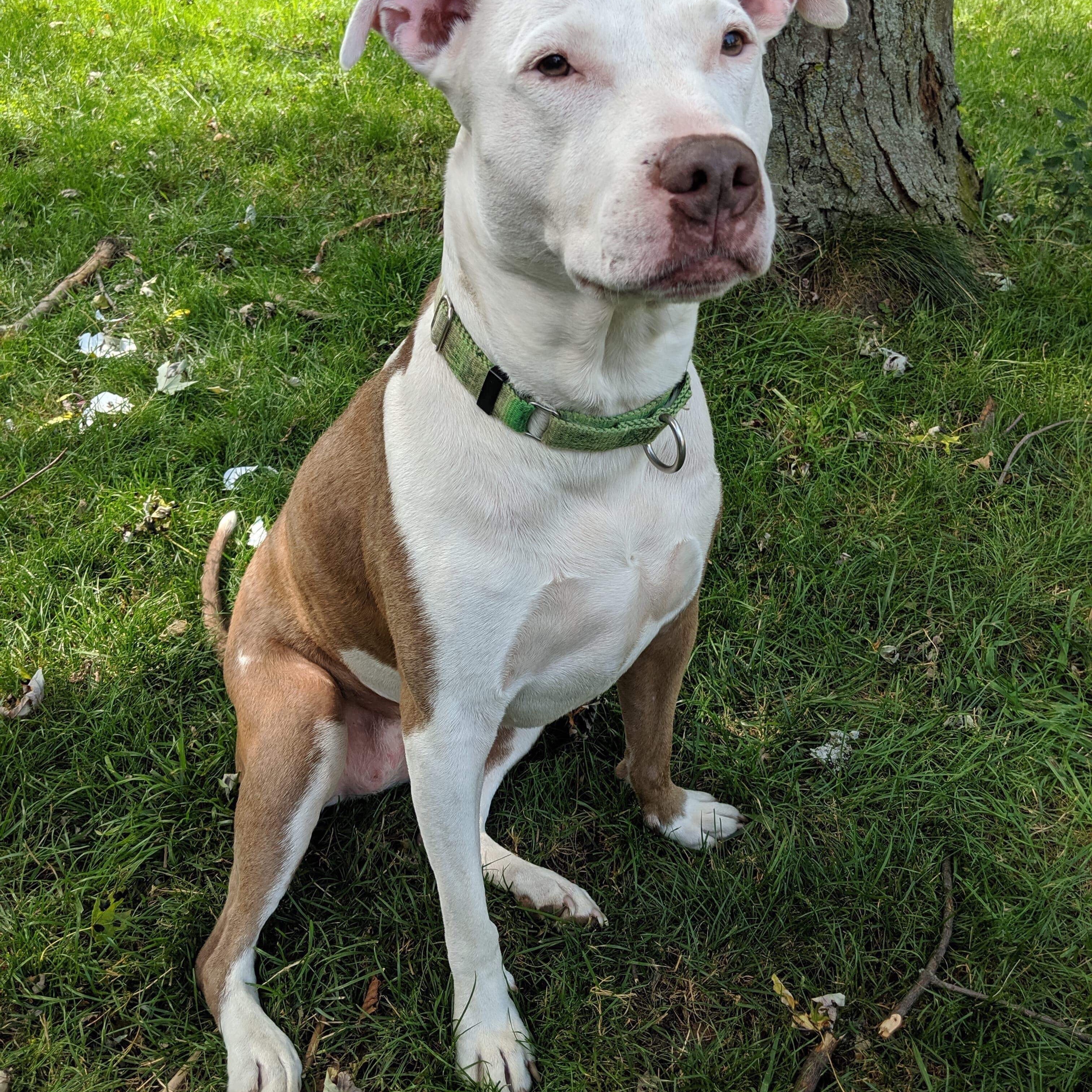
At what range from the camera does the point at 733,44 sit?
70.7 inches

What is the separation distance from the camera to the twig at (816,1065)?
2.18 metres

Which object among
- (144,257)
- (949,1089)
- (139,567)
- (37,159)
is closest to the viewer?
(949,1089)

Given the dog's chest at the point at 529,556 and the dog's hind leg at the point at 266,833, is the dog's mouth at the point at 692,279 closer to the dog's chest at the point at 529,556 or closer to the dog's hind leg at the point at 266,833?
the dog's chest at the point at 529,556

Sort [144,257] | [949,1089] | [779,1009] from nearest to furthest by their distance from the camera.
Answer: [949,1089], [779,1009], [144,257]

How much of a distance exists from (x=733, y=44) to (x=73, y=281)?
3618mm

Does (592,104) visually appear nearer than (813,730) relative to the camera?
Yes

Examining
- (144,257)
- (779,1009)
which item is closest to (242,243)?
(144,257)

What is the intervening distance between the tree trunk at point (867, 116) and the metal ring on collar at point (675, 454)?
207 cm

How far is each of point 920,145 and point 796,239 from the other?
590mm

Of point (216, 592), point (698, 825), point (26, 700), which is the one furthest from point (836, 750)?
point (26, 700)

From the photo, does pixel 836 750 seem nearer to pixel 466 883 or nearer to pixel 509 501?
pixel 466 883

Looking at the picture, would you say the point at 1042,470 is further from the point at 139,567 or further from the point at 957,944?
the point at 139,567

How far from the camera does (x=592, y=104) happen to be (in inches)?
65.4

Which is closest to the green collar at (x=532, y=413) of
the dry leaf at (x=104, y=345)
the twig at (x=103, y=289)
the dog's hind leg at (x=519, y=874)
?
the dog's hind leg at (x=519, y=874)
